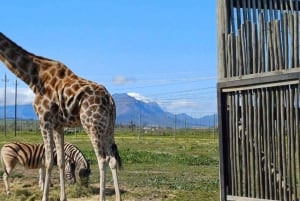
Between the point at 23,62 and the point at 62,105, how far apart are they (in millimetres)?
1440

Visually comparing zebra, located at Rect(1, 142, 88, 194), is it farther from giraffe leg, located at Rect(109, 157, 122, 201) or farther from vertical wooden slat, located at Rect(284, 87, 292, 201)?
vertical wooden slat, located at Rect(284, 87, 292, 201)

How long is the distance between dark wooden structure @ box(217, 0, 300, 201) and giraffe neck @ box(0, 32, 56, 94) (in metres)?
4.50

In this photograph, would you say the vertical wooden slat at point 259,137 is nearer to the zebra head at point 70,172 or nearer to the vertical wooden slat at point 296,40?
the vertical wooden slat at point 296,40

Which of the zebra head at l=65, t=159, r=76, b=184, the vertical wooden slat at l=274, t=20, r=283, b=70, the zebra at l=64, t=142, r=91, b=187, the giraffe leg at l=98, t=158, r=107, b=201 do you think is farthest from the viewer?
the zebra head at l=65, t=159, r=76, b=184

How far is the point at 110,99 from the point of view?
43.3ft

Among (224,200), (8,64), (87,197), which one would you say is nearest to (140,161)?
(87,197)

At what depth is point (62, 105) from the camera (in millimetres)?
13422

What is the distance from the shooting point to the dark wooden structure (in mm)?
9797

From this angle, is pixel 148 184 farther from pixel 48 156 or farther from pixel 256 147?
pixel 256 147

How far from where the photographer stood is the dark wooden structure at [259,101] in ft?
32.1

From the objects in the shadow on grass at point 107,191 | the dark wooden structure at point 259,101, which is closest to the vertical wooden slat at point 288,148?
the dark wooden structure at point 259,101

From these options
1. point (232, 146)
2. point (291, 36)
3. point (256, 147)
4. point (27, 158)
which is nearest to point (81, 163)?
point (27, 158)

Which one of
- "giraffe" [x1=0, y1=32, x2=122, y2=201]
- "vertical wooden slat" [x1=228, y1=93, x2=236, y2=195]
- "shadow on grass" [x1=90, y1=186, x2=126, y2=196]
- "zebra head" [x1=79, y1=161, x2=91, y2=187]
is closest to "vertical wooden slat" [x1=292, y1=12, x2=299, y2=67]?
"vertical wooden slat" [x1=228, y1=93, x2=236, y2=195]

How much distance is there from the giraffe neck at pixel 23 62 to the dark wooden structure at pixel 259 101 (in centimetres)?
450
